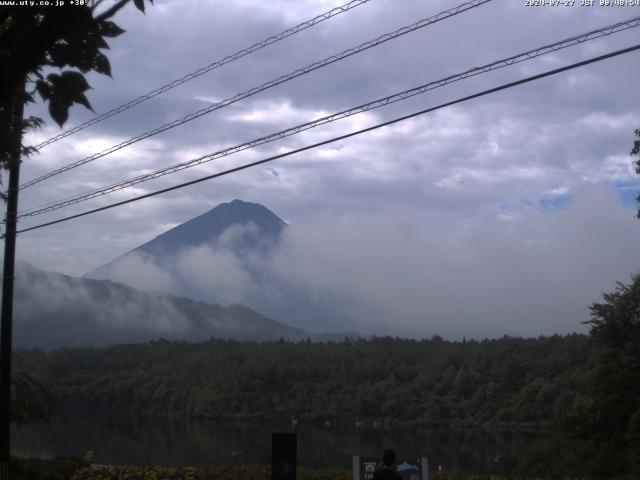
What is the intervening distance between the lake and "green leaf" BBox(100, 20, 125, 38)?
24.3 m

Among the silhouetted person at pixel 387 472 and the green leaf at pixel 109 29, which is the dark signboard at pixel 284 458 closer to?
the silhouetted person at pixel 387 472

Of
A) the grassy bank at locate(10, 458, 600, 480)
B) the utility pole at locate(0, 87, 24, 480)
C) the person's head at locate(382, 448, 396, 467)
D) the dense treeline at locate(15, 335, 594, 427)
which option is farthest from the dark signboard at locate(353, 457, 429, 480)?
the dense treeline at locate(15, 335, 594, 427)

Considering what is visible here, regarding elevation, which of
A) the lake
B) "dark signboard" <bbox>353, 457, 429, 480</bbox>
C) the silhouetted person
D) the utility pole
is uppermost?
the utility pole

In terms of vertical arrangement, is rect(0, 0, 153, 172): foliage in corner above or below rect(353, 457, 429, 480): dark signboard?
above

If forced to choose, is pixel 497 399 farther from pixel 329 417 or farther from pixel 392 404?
pixel 329 417

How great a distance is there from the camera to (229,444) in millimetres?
47250

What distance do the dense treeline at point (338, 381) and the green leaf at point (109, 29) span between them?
2353 inches

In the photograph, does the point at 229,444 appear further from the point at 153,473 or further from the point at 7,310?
the point at 7,310

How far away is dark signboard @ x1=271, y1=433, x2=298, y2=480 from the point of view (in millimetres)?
11227

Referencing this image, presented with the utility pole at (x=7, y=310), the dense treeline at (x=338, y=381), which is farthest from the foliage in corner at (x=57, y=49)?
the dense treeline at (x=338, y=381)

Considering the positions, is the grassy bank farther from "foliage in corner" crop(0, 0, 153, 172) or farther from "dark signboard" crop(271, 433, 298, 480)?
"foliage in corner" crop(0, 0, 153, 172)

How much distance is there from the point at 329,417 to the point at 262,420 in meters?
7.06

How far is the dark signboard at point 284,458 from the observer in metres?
11.2

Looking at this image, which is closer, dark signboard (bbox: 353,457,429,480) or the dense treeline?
dark signboard (bbox: 353,457,429,480)
